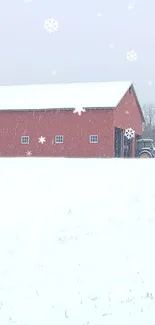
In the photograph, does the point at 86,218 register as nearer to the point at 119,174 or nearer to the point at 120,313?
the point at 120,313

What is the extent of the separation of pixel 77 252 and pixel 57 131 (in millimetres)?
26355

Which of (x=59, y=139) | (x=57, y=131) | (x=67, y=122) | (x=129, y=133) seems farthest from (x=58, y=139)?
(x=129, y=133)

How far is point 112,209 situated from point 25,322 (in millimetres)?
4416

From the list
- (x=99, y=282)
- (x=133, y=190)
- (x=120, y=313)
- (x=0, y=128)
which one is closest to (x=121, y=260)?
(x=99, y=282)

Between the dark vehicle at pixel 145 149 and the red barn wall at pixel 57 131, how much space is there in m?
3.02

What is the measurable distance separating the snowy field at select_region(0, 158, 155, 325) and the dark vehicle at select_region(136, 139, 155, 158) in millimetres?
22761

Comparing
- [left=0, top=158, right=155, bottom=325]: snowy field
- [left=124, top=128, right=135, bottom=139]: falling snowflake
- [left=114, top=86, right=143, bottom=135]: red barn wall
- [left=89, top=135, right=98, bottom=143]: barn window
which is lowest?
[left=0, top=158, right=155, bottom=325]: snowy field

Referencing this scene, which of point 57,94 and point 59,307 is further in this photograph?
point 57,94

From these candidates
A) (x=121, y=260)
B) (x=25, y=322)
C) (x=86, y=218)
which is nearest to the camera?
(x=25, y=322)

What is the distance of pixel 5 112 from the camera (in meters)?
36.7

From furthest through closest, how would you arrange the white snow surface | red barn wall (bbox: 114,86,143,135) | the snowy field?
red barn wall (bbox: 114,86,143,135)
the white snow surface
the snowy field

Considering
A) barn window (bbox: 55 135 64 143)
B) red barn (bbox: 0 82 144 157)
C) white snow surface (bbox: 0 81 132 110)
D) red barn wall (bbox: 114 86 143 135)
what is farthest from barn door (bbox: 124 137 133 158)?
barn window (bbox: 55 135 64 143)

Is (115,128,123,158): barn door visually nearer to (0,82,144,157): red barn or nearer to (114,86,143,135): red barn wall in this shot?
(0,82,144,157): red barn

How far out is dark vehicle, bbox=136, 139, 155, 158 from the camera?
36.2 meters
